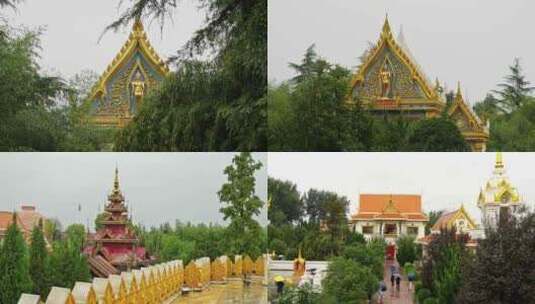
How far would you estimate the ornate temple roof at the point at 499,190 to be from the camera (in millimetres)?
3941

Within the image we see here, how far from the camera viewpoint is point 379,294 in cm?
404

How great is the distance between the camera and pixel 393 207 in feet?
13.2

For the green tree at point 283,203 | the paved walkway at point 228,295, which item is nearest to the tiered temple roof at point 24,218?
the paved walkway at point 228,295

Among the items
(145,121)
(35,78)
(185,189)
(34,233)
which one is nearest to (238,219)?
(185,189)

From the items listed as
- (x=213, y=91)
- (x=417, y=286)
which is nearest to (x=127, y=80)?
(x=213, y=91)

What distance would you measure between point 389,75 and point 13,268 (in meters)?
2.14

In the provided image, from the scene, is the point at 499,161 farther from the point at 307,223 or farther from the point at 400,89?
the point at 307,223

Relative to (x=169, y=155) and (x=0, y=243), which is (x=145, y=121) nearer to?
(x=169, y=155)

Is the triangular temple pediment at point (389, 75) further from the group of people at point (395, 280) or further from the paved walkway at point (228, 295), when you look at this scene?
the paved walkway at point (228, 295)

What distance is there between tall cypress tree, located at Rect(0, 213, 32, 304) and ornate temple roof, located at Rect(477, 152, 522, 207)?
228 cm

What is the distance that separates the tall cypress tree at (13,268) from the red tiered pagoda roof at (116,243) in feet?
Answer: 1.05

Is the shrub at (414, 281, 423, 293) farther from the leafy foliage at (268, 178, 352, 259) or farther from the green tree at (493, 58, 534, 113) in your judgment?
the green tree at (493, 58, 534, 113)

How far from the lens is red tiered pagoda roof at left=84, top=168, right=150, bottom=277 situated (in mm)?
4086

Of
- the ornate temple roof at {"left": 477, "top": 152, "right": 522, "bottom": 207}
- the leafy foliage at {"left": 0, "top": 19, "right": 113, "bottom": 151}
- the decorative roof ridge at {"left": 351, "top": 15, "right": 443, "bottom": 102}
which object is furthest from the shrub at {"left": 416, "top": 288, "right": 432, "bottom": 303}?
the leafy foliage at {"left": 0, "top": 19, "right": 113, "bottom": 151}
